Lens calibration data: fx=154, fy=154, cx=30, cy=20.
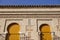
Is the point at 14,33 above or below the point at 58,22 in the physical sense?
below

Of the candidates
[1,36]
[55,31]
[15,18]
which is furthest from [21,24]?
[55,31]

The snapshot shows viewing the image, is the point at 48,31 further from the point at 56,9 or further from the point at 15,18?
the point at 15,18

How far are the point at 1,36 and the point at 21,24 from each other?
165 cm

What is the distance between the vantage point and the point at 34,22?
1112cm

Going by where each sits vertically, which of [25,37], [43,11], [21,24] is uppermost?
[43,11]

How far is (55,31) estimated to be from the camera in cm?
1078

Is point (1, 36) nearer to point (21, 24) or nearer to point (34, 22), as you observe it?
point (21, 24)

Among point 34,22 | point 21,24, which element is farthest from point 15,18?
point 34,22

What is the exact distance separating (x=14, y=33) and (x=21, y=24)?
2.68 feet

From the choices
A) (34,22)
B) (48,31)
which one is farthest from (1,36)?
(48,31)

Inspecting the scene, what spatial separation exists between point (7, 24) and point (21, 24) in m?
1.02

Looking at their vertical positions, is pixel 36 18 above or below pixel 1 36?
above

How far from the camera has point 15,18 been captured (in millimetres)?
11352

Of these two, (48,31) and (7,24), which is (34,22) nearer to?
(48,31)
